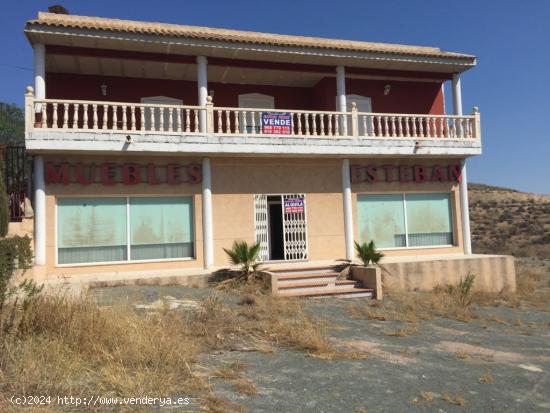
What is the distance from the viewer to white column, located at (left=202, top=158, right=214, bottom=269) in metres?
13.2

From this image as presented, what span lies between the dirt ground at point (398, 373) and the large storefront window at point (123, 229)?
4.20 meters

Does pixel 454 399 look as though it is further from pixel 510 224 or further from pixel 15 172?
pixel 510 224

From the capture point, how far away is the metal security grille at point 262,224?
46.6 ft

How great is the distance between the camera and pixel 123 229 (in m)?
12.9

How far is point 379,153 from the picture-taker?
14.5 meters

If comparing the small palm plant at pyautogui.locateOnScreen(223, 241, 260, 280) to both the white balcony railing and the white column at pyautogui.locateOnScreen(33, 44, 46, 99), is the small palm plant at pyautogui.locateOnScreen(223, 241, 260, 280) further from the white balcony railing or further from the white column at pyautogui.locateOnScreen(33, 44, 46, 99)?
the white column at pyautogui.locateOnScreen(33, 44, 46, 99)

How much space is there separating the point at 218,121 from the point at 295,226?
159 inches

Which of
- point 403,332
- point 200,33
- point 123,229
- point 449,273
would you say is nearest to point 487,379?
point 403,332

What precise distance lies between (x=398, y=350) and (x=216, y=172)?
834cm

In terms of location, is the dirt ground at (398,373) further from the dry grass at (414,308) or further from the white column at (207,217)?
the white column at (207,217)

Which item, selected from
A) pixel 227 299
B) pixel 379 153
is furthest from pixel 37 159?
pixel 379 153

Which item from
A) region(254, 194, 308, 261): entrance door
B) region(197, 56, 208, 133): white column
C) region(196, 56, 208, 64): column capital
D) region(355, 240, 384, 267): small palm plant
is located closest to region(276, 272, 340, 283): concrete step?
region(355, 240, 384, 267): small palm plant

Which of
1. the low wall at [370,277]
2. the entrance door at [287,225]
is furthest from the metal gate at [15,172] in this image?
the low wall at [370,277]

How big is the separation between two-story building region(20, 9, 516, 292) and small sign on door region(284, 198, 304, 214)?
1.3 inches
